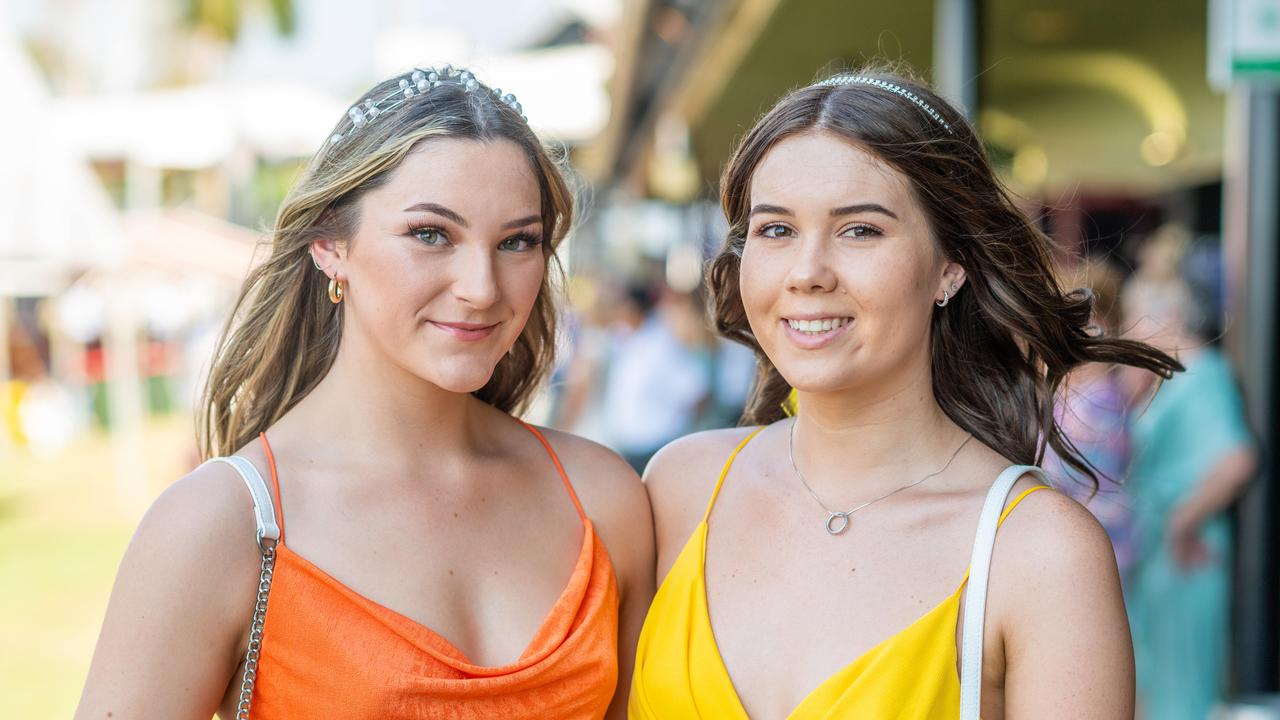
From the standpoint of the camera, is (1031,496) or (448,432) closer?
(1031,496)

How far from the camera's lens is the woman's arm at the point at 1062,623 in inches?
70.9

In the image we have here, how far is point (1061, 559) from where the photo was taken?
1.84m

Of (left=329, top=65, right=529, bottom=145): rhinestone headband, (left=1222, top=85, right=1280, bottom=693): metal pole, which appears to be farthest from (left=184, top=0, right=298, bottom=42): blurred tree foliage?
(left=329, top=65, right=529, bottom=145): rhinestone headband

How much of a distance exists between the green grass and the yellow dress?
17.5 feet

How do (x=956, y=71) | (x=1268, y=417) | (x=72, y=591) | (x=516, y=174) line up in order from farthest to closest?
(x=72, y=591), (x=956, y=71), (x=1268, y=417), (x=516, y=174)

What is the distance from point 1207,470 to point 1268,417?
0.47 meters

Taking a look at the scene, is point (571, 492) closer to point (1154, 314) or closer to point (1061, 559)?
point (1061, 559)

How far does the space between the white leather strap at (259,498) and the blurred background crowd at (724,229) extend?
2.80ft

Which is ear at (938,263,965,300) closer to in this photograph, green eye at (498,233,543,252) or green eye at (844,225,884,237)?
green eye at (844,225,884,237)

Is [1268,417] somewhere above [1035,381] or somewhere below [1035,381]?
below

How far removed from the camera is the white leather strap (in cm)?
193

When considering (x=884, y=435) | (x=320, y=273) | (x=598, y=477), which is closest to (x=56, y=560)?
(x=320, y=273)

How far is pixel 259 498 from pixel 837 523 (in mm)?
1000

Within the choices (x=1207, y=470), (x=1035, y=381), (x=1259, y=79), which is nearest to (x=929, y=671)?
(x=1035, y=381)
